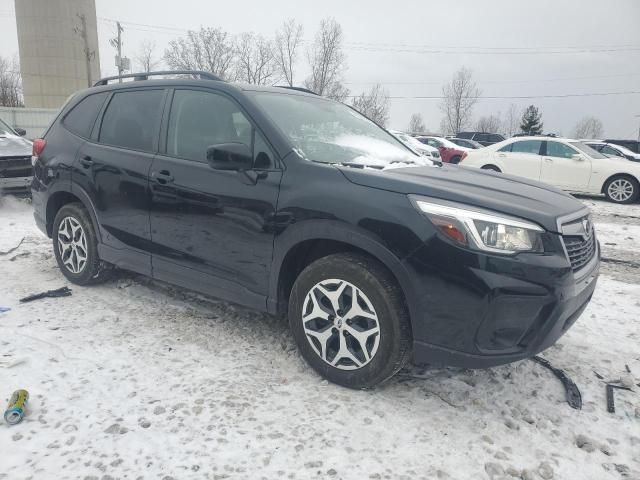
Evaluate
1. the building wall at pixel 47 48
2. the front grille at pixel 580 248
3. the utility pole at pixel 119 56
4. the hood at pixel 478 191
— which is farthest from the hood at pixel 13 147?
the building wall at pixel 47 48

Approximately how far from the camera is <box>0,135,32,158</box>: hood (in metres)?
7.64

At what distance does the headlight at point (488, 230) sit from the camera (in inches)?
94.6

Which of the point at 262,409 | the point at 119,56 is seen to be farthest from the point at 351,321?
the point at 119,56

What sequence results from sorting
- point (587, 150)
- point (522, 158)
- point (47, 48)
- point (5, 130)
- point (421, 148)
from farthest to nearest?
point (47, 48) < point (421, 148) < point (522, 158) < point (587, 150) < point (5, 130)

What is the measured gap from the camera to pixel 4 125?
9.20 meters

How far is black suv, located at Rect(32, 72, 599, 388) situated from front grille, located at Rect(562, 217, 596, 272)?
0.05ft

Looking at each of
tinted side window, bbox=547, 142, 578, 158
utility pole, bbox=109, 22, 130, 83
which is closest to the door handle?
tinted side window, bbox=547, 142, 578, 158

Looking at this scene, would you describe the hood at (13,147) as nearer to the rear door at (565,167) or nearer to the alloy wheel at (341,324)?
the alloy wheel at (341,324)

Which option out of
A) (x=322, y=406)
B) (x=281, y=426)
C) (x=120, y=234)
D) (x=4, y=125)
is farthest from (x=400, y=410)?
(x=4, y=125)

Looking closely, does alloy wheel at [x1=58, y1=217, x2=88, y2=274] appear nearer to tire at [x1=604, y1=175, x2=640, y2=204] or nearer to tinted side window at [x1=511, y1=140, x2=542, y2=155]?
tinted side window at [x1=511, y1=140, x2=542, y2=155]

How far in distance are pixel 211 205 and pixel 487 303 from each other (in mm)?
1852

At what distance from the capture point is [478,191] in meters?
2.74

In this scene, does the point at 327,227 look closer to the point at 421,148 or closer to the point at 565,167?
the point at 565,167

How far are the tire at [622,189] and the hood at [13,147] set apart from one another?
40.0 feet
